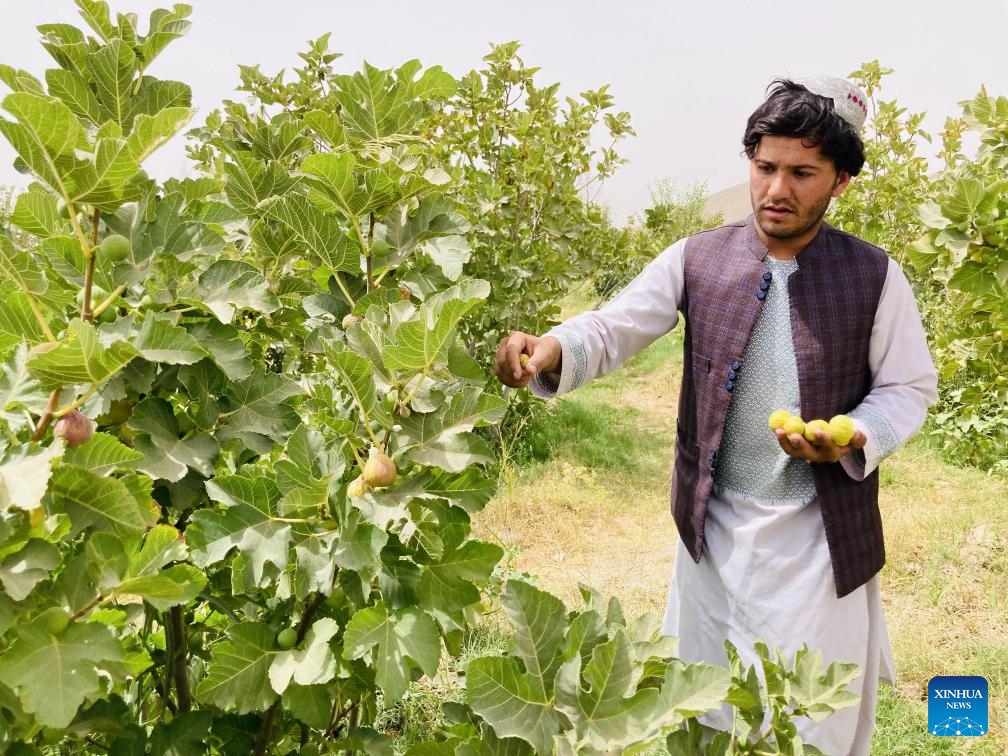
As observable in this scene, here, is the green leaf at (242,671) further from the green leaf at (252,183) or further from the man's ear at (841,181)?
the man's ear at (841,181)

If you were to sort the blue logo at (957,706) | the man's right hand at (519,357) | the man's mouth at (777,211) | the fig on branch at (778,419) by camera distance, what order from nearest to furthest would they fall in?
1. the man's right hand at (519,357)
2. the fig on branch at (778,419)
3. the man's mouth at (777,211)
4. the blue logo at (957,706)

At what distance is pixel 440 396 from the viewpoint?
0.95 metres

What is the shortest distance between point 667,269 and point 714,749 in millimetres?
1340

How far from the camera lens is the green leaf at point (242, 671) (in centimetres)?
99

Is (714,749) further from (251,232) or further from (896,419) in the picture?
(896,419)

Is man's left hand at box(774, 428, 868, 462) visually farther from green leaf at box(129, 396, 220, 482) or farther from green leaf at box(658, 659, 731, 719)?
green leaf at box(129, 396, 220, 482)

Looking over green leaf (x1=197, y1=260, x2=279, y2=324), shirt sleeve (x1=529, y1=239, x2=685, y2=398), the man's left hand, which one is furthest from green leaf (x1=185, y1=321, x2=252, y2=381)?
the man's left hand

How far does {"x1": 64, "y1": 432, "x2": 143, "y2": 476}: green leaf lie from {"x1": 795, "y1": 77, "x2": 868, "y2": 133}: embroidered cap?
1.58m

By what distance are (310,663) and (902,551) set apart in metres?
3.92

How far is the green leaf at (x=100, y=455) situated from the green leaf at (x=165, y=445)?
0.44ft

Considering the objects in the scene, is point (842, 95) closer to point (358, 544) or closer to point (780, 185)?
point (780, 185)

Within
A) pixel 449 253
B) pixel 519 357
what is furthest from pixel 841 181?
pixel 449 253

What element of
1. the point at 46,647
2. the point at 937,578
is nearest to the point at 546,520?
the point at 937,578

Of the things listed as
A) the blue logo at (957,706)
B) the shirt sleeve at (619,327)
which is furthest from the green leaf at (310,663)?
the blue logo at (957,706)
